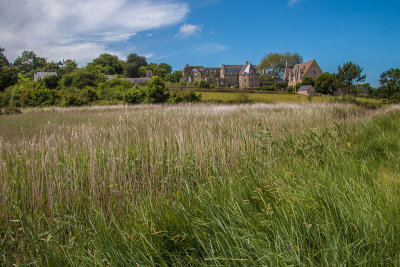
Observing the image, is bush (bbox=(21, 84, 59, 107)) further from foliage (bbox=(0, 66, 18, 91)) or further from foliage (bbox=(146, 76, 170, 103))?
foliage (bbox=(0, 66, 18, 91))

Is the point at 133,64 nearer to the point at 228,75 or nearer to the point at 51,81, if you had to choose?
the point at 228,75

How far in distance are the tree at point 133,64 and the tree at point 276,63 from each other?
6211 cm

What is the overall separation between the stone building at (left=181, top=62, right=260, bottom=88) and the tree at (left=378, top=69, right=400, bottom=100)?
4855cm

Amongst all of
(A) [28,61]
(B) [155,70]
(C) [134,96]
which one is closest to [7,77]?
(C) [134,96]

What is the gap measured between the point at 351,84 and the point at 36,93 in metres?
49.6

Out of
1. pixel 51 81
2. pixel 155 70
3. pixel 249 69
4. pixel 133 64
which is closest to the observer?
pixel 51 81

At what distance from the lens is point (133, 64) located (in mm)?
110562

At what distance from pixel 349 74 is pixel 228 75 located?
4551cm

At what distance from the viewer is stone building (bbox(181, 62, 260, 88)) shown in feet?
245

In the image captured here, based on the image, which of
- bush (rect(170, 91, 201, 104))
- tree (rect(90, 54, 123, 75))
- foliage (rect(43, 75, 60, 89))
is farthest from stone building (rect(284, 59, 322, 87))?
tree (rect(90, 54, 123, 75))

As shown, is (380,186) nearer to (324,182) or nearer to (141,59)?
(324,182)

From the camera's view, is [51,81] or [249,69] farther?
[249,69]

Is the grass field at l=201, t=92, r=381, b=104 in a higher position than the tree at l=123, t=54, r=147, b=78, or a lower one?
lower

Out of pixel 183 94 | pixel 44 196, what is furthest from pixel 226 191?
pixel 183 94
